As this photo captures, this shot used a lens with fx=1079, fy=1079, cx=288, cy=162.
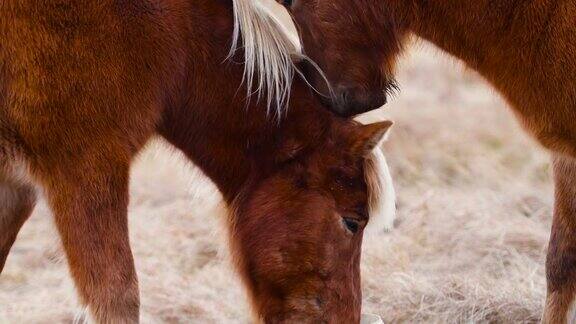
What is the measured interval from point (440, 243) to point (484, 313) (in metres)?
1.23

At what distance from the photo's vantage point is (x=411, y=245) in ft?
22.7

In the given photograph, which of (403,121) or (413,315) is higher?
(413,315)

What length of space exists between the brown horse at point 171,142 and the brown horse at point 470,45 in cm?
20

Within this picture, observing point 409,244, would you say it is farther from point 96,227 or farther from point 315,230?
point 96,227

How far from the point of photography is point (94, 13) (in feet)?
14.1

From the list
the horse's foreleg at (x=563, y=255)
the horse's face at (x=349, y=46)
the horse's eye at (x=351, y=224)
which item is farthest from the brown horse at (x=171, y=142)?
the horse's foreleg at (x=563, y=255)

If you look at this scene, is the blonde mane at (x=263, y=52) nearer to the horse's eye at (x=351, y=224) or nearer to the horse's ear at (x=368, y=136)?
the horse's ear at (x=368, y=136)

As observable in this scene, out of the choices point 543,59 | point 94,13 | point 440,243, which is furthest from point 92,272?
point 440,243

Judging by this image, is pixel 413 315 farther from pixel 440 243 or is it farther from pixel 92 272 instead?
pixel 92 272

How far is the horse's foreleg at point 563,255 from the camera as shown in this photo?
5.32 meters

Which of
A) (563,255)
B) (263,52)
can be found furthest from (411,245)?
(263,52)

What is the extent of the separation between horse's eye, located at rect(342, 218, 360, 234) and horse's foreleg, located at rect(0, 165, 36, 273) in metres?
1.37

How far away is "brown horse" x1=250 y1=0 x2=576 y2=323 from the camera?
441 centimetres

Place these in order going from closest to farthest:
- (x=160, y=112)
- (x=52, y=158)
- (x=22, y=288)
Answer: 1. (x=52, y=158)
2. (x=160, y=112)
3. (x=22, y=288)
